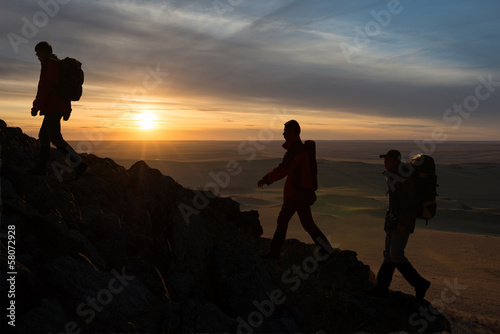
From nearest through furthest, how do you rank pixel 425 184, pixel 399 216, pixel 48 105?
pixel 425 184, pixel 399 216, pixel 48 105

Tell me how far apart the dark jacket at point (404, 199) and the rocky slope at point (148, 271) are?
1369 millimetres

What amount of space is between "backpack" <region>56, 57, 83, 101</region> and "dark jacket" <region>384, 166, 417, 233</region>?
5003 mm

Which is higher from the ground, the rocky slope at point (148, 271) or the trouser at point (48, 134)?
the trouser at point (48, 134)

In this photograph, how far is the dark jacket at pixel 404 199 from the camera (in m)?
5.02

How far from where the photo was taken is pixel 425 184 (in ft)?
16.3

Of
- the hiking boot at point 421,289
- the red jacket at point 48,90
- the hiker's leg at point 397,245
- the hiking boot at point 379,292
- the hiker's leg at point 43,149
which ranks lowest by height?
the hiking boot at point 379,292

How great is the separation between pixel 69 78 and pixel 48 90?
1.29 feet

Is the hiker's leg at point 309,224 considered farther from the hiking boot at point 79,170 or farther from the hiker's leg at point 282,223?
the hiking boot at point 79,170

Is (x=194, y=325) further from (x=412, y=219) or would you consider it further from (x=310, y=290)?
(x=412, y=219)

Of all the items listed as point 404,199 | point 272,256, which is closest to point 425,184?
point 404,199

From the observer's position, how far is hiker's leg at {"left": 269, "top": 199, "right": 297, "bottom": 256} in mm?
5727

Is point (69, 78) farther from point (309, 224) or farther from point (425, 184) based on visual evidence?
point (425, 184)

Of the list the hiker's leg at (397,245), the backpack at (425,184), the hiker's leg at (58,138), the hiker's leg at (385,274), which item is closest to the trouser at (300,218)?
the hiker's leg at (385,274)

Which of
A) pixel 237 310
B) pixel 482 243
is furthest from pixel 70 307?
pixel 482 243
